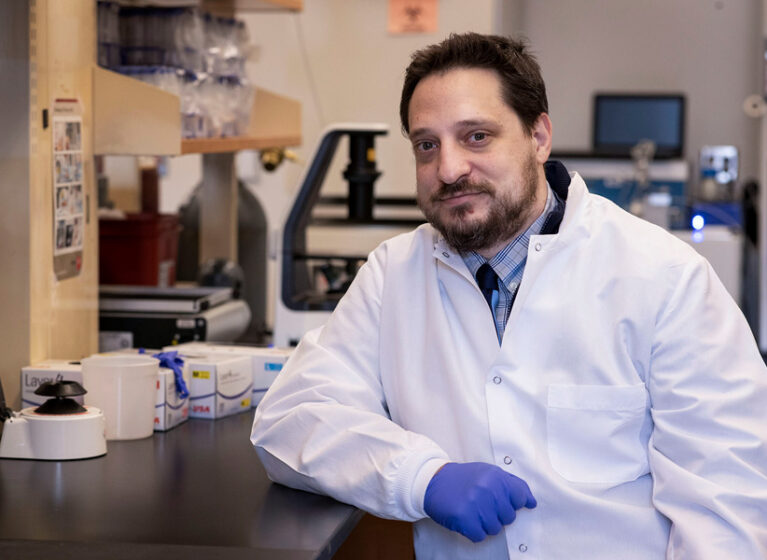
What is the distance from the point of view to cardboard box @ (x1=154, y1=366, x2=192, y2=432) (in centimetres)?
179

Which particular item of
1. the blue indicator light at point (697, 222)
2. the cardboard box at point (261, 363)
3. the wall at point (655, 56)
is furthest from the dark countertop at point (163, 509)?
the wall at point (655, 56)

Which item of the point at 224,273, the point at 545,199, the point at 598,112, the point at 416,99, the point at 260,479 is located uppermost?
the point at 598,112

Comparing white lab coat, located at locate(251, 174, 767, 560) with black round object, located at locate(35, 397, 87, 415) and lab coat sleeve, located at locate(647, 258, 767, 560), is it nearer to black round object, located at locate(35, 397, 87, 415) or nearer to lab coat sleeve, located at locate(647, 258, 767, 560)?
lab coat sleeve, located at locate(647, 258, 767, 560)

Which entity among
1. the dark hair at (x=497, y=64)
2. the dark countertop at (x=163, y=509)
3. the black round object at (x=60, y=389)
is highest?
the dark hair at (x=497, y=64)

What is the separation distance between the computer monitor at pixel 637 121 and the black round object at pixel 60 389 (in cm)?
471

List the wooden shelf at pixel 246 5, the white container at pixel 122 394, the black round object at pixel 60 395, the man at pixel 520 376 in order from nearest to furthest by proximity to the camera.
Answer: the man at pixel 520 376 → the black round object at pixel 60 395 → the white container at pixel 122 394 → the wooden shelf at pixel 246 5

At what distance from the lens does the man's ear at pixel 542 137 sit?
1.62m

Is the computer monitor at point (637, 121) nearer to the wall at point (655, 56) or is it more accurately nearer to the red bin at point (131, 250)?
the wall at point (655, 56)

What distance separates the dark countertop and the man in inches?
2.8

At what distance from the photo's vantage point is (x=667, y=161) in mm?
5629

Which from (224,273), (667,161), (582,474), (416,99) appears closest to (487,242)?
(416,99)

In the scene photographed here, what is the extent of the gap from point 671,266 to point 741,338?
137 millimetres

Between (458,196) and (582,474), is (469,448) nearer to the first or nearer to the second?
(582,474)

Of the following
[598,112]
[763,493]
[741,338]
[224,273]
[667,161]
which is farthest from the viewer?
[598,112]
